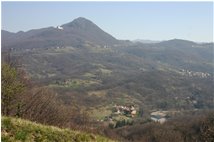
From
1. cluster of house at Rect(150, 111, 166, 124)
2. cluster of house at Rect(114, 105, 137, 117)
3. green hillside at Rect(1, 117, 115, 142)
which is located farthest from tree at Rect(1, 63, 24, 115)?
cluster of house at Rect(114, 105, 137, 117)

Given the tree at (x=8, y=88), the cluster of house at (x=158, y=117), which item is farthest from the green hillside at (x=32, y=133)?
the cluster of house at (x=158, y=117)

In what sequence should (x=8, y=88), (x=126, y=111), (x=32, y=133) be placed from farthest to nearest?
1. (x=126, y=111)
2. (x=8, y=88)
3. (x=32, y=133)

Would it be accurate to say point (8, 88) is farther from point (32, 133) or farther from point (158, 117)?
point (158, 117)

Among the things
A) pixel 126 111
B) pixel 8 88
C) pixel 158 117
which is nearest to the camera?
pixel 8 88

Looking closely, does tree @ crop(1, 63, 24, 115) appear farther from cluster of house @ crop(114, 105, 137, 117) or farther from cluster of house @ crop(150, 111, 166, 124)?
cluster of house @ crop(114, 105, 137, 117)

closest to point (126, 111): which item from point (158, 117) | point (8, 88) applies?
point (158, 117)

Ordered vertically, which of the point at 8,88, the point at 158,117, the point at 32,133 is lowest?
the point at 158,117

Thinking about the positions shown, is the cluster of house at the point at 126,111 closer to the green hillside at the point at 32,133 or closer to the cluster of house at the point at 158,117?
the cluster of house at the point at 158,117
